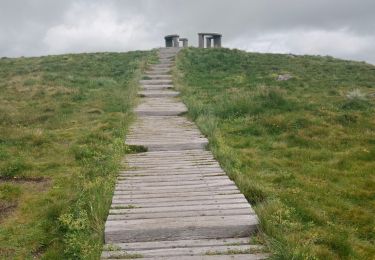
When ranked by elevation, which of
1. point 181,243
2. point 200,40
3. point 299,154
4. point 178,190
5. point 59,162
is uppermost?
point 200,40

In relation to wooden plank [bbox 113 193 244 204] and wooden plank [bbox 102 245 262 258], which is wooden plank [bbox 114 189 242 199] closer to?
wooden plank [bbox 113 193 244 204]

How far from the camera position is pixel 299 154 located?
978 centimetres

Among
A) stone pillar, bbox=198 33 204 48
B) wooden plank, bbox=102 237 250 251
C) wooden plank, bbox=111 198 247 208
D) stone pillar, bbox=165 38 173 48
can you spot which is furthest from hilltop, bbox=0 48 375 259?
stone pillar, bbox=165 38 173 48

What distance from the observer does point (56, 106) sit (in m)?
Result: 15.4

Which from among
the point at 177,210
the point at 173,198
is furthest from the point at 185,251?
the point at 173,198

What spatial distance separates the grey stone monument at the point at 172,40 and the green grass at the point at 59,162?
15.9 m

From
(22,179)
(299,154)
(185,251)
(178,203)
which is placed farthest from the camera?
(299,154)

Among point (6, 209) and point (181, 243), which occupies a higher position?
point (181, 243)

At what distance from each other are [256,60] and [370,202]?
2172cm

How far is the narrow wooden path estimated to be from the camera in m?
5.11

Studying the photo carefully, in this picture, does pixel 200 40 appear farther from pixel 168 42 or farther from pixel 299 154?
pixel 299 154

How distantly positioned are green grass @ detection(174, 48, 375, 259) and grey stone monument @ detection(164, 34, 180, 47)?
15.3m

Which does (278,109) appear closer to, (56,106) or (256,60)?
(56,106)

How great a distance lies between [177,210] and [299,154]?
4.70 metres
